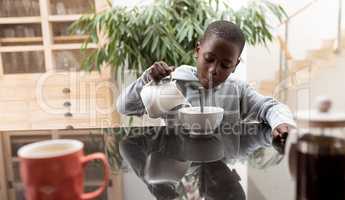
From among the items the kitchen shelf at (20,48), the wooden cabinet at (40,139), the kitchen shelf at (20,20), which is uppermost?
the kitchen shelf at (20,20)

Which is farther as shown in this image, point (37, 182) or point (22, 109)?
point (22, 109)

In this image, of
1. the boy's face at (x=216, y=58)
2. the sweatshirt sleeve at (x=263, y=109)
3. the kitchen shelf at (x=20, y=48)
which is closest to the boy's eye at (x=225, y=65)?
the boy's face at (x=216, y=58)

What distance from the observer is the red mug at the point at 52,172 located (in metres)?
0.34

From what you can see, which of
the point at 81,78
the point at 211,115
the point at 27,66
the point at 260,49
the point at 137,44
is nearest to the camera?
the point at 211,115

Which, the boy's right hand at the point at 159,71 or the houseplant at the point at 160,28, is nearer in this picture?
the boy's right hand at the point at 159,71

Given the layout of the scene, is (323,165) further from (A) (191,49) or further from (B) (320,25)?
(B) (320,25)

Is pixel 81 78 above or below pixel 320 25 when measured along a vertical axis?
below

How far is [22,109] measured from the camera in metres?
2.12

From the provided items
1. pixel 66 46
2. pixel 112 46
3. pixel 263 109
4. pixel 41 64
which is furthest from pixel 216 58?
pixel 41 64

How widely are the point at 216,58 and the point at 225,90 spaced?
0.23 m

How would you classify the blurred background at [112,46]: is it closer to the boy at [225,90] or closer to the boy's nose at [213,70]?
the boy at [225,90]

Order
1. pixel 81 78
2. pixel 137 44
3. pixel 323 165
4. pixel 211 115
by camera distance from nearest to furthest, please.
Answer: pixel 323 165, pixel 211 115, pixel 137 44, pixel 81 78

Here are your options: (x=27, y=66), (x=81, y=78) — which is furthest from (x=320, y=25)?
(x=27, y=66)

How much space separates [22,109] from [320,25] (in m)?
2.14
